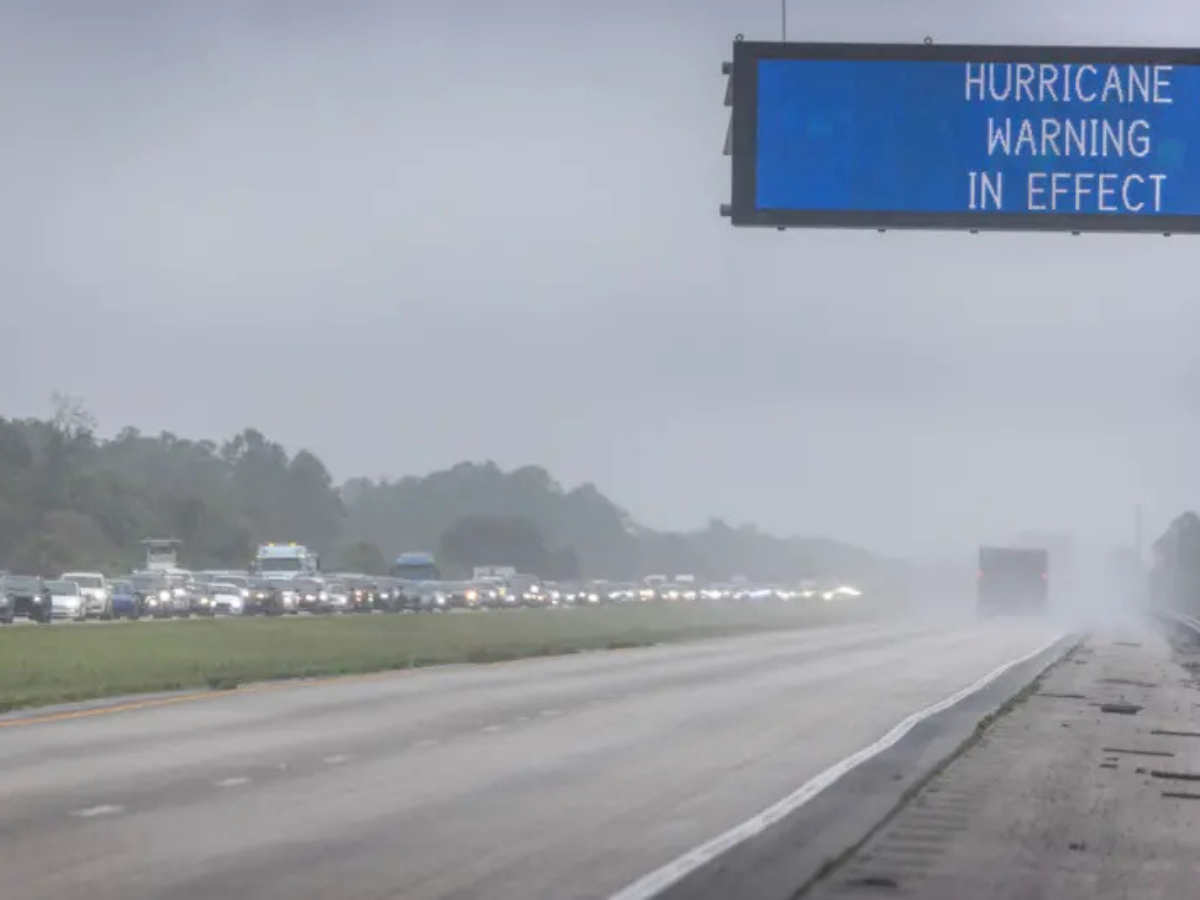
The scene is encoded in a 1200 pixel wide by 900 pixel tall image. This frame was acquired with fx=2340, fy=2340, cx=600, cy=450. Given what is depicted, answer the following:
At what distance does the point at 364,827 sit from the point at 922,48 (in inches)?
336

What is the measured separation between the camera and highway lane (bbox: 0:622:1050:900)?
14258 millimetres

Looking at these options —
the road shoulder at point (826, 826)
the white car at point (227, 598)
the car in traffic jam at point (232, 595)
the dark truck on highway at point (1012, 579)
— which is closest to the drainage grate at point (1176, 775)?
the road shoulder at point (826, 826)

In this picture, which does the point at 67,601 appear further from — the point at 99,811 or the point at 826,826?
the point at 826,826

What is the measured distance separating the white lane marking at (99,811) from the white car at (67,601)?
55.1m

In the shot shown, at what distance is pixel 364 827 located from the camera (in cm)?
1664

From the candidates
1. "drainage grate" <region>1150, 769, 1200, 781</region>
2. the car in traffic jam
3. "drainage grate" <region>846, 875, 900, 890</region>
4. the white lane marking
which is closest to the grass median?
the car in traffic jam

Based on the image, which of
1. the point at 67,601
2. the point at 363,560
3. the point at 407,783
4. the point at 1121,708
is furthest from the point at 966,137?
the point at 363,560

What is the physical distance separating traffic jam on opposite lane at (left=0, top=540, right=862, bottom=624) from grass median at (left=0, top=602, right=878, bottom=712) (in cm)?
1135

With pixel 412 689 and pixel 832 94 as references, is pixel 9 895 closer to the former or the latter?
pixel 832 94

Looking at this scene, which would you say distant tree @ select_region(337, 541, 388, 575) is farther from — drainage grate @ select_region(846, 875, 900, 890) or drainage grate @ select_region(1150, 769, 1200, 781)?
drainage grate @ select_region(846, 875, 900, 890)

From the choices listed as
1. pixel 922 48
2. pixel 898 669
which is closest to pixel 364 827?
pixel 922 48

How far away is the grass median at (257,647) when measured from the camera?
117 ft

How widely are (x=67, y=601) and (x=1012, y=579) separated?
5598cm

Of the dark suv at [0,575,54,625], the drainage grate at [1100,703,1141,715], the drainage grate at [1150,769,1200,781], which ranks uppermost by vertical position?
the dark suv at [0,575,54,625]
